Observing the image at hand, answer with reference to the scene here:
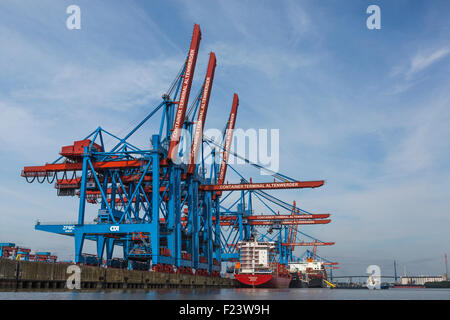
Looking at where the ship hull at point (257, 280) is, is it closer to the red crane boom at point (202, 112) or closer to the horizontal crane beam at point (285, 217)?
the red crane boom at point (202, 112)

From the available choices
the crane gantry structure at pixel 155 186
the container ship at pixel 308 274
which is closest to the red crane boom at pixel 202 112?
the crane gantry structure at pixel 155 186

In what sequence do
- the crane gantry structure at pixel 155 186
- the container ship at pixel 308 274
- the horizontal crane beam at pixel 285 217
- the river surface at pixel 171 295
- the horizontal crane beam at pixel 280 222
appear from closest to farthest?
the river surface at pixel 171 295
the crane gantry structure at pixel 155 186
the horizontal crane beam at pixel 285 217
the horizontal crane beam at pixel 280 222
the container ship at pixel 308 274

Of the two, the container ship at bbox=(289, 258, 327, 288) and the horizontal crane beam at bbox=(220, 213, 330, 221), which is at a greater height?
the horizontal crane beam at bbox=(220, 213, 330, 221)

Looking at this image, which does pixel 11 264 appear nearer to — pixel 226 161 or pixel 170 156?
pixel 170 156

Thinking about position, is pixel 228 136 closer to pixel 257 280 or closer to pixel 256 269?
pixel 256 269

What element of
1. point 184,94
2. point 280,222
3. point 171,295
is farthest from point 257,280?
point 171,295

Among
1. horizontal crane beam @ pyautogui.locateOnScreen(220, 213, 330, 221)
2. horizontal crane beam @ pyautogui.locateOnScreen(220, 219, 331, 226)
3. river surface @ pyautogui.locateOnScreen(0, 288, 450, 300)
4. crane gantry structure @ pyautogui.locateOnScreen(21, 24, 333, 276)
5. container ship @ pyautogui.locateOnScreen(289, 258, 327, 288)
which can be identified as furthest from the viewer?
container ship @ pyautogui.locateOnScreen(289, 258, 327, 288)

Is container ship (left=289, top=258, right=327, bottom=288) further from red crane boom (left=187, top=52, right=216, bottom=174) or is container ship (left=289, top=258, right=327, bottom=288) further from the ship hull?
red crane boom (left=187, top=52, right=216, bottom=174)

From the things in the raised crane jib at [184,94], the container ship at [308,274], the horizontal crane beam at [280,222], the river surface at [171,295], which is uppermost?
the raised crane jib at [184,94]

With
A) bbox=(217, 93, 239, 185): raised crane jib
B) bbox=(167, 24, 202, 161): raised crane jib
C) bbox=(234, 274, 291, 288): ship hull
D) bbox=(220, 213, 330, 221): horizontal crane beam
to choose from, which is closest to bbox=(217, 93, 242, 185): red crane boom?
bbox=(217, 93, 239, 185): raised crane jib

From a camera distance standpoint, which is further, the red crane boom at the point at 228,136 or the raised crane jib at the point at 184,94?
the red crane boom at the point at 228,136

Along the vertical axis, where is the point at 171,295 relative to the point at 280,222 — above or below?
below

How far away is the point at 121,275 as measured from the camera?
37375 millimetres
